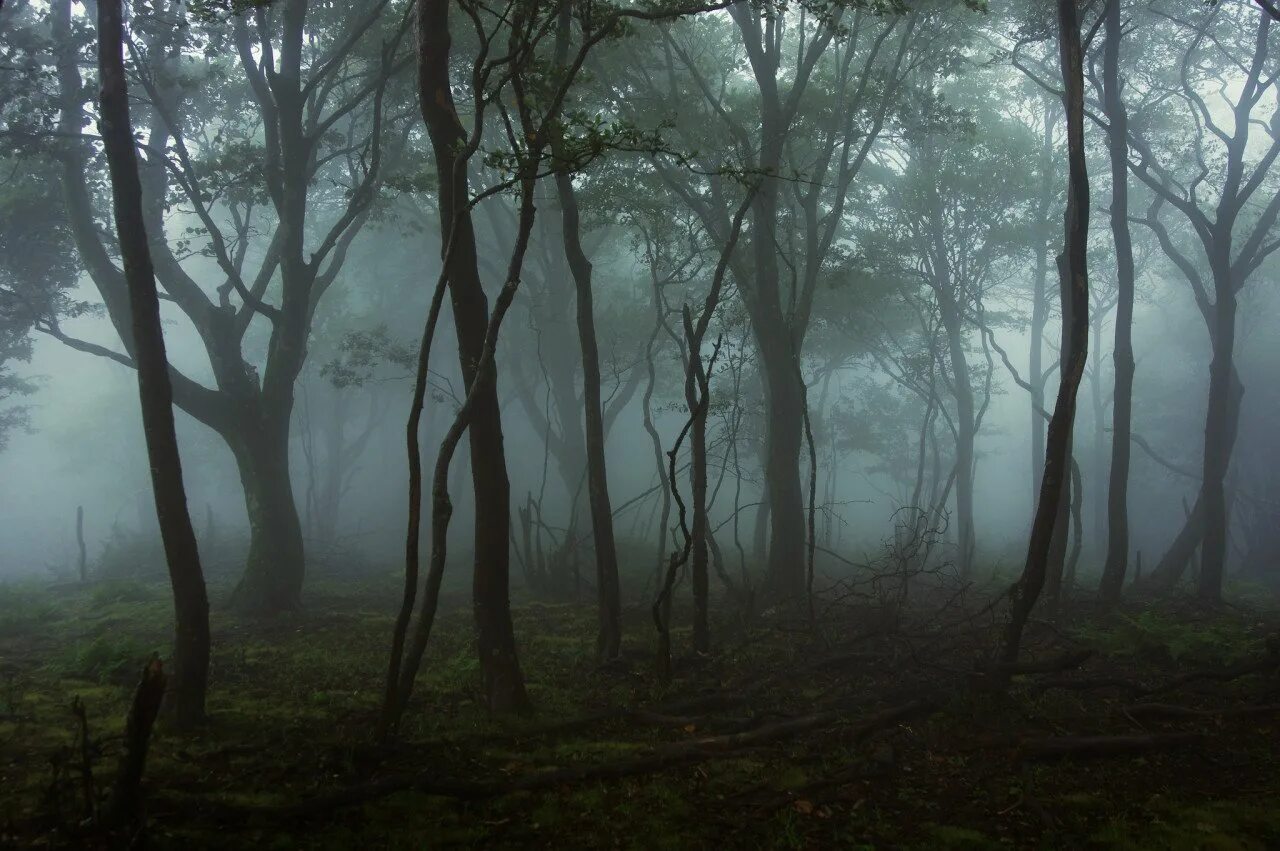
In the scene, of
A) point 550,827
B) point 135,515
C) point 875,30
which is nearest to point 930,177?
point 875,30

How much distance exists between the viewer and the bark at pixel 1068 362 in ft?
24.2

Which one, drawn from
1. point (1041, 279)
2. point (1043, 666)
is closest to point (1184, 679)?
point (1043, 666)

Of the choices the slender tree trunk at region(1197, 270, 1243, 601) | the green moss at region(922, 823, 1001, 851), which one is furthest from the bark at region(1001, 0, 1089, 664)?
the slender tree trunk at region(1197, 270, 1243, 601)

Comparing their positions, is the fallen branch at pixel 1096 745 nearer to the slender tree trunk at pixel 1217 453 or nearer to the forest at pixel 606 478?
the forest at pixel 606 478

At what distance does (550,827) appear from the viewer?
17.7ft

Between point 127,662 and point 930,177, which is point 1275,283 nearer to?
point 930,177

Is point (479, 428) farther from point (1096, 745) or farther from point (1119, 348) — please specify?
point (1119, 348)

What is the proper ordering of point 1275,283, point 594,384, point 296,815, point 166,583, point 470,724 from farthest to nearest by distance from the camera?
point 1275,283, point 166,583, point 594,384, point 470,724, point 296,815

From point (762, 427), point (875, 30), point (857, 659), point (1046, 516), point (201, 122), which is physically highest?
point (875, 30)

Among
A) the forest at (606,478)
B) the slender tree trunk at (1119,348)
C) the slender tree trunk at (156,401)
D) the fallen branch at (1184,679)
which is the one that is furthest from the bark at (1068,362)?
the slender tree trunk at (156,401)

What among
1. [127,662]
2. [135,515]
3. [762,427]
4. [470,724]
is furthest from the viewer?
[135,515]

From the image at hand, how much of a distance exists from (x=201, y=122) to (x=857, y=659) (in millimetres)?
20137

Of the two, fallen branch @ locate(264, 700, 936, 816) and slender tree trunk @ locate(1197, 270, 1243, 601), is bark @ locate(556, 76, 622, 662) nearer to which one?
fallen branch @ locate(264, 700, 936, 816)

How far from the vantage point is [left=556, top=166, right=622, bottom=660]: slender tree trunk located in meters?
9.29
